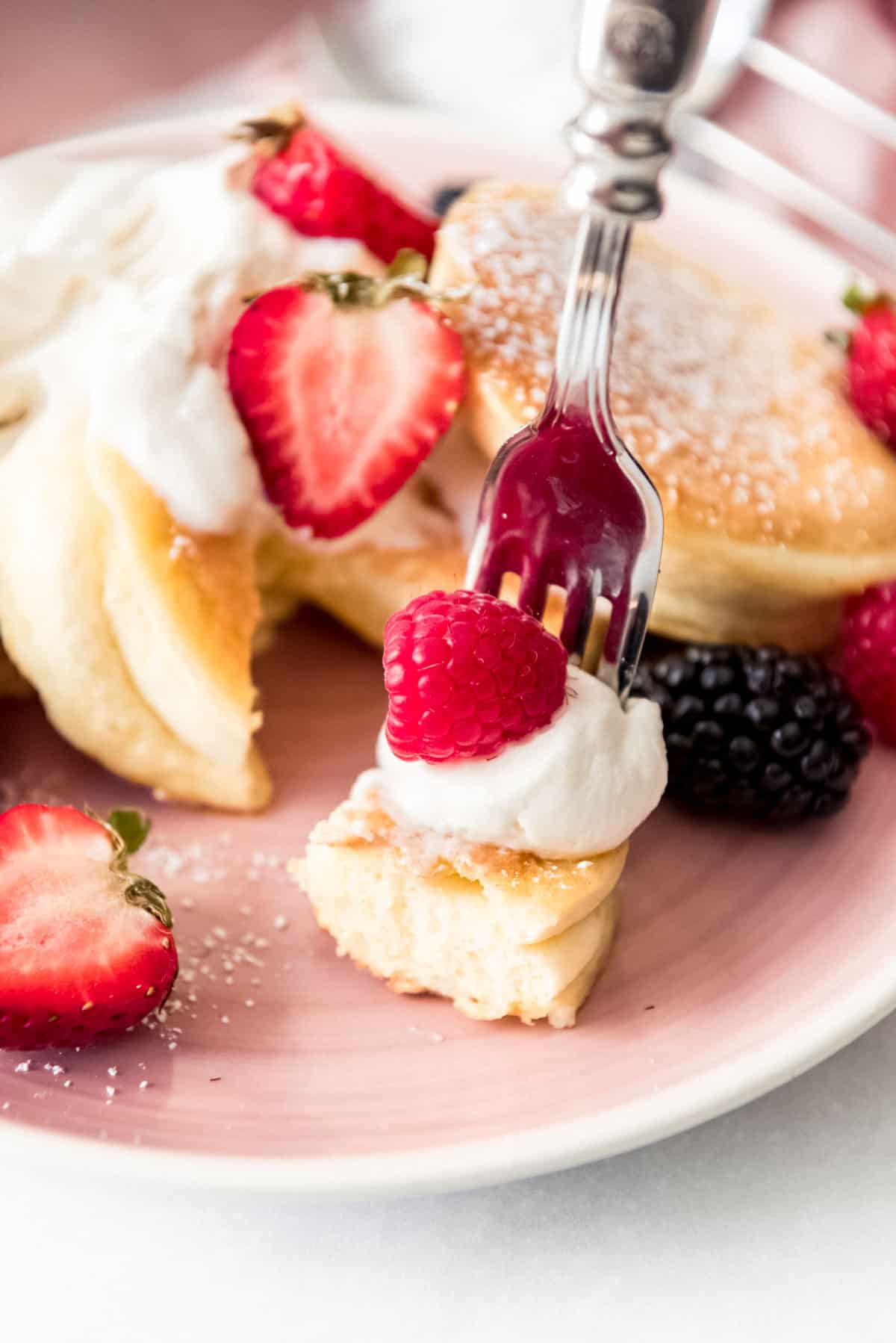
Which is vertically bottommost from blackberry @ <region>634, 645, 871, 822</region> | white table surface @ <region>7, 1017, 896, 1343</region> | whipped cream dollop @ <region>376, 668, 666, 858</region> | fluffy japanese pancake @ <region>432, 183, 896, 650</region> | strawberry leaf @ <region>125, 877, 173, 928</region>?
white table surface @ <region>7, 1017, 896, 1343</region>

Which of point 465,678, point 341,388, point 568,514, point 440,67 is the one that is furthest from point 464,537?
point 440,67

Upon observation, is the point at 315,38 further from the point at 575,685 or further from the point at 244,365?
the point at 575,685

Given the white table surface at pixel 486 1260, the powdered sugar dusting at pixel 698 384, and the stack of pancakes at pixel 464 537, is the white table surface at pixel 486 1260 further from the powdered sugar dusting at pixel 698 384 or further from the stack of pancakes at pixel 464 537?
the powdered sugar dusting at pixel 698 384

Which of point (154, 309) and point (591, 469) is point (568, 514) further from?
point (154, 309)

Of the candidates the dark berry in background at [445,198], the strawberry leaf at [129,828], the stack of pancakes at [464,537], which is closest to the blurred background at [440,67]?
the dark berry in background at [445,198]

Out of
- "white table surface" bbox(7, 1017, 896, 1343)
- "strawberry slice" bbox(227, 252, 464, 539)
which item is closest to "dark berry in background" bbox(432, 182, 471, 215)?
"strawberry slice" bbox(227, 252, 464, 539)

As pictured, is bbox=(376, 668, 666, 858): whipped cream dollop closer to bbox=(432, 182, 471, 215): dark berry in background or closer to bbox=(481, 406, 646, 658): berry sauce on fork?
bbox=(481, 406, 646, 658): berry sauce on fork
